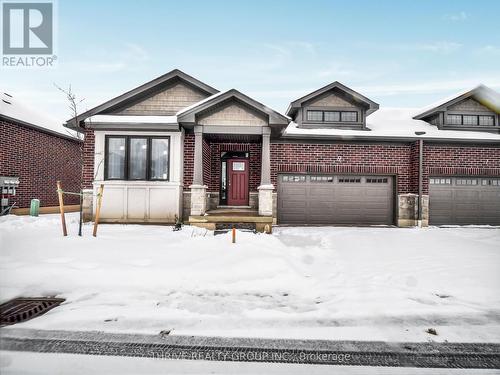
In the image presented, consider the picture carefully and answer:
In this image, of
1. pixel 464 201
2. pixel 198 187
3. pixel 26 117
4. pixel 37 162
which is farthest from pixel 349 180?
pixel 26 117

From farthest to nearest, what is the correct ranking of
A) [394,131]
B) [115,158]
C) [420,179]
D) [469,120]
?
[469,120] < [394,131] < [420,179] < [115,158]

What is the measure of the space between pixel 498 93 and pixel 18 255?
18742 millimetres

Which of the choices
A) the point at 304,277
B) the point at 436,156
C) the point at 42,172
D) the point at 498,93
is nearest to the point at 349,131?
the point at 436,156

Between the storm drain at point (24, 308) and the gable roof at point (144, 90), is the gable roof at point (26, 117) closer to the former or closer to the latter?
the gable roof at point (144, 90)

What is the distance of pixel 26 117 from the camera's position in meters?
13.3

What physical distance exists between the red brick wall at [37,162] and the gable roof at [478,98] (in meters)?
19.6

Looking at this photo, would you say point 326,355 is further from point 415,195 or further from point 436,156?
point 436,156

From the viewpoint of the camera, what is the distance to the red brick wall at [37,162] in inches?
480

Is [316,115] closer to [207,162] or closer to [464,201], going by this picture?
[207,162]

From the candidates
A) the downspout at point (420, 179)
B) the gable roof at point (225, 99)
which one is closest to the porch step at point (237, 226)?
the gable roof at point (225, 99)

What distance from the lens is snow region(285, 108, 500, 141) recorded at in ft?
36.0

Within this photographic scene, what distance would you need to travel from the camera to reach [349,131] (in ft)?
37.7

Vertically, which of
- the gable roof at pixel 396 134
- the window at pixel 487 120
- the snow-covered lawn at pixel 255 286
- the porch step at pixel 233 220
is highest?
the window at pixel 487 120

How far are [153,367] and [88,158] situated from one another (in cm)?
929
